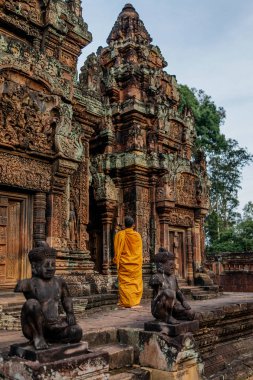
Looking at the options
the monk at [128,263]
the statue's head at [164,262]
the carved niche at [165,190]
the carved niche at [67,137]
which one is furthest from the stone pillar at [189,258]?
the statue's head at [164,262]

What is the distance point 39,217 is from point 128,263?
7.04ft

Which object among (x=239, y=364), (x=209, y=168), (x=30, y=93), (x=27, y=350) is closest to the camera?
A: (x=27, y=350)

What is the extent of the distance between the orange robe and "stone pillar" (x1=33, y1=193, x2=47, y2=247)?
1.76 m

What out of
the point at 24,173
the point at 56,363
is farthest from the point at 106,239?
the point at 56,363

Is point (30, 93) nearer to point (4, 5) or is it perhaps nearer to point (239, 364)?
point (4, 5)

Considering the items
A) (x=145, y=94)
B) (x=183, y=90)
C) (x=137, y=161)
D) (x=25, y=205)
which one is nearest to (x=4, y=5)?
(x=25, y=205)

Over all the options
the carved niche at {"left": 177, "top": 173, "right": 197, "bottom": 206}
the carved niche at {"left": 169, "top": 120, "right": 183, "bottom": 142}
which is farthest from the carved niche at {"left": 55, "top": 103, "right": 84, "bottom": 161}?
the carved niche at {"left": 169, "top": 120, "right": 183, "bottom": 142}

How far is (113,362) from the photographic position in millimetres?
4086

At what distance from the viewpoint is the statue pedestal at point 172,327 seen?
423cm

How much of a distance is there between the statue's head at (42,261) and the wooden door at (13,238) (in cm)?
303

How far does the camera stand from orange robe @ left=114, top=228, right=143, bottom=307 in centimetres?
763

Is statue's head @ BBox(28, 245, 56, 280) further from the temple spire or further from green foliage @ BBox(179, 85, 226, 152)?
green foliage @ BBox(179, 85, 226, 152)

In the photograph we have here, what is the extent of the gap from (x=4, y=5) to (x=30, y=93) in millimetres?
1898

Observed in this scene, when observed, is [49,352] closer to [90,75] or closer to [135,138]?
[90,75]
